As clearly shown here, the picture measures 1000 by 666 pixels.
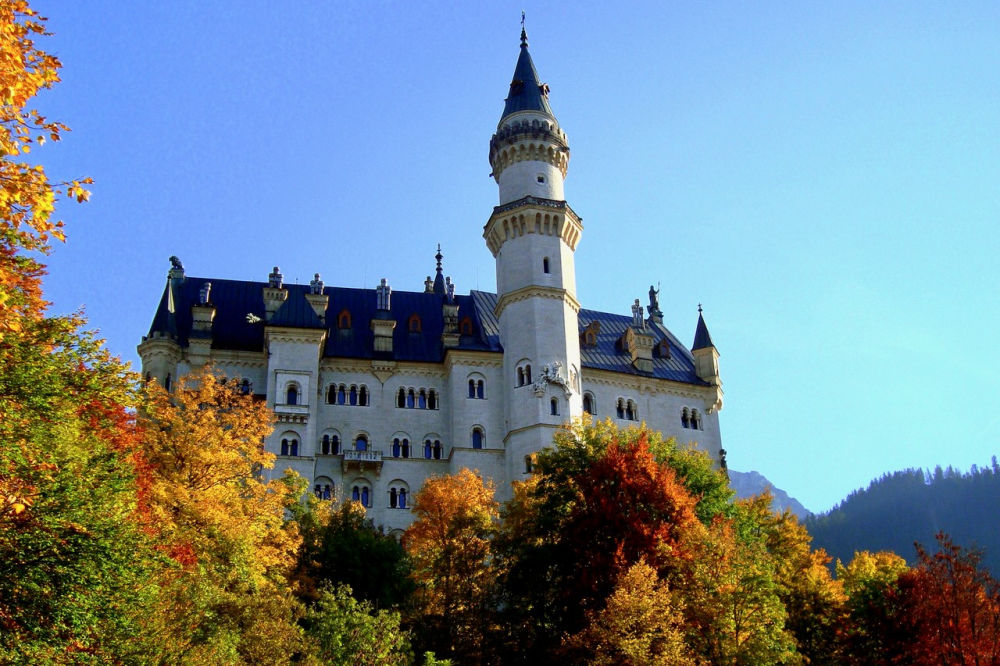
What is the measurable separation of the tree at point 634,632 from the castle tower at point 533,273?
26.0 metres

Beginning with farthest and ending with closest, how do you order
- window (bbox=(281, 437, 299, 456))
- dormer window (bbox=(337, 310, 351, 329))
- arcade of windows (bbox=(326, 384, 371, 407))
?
dormer window (bbox=(337, 310, 351, 329)) < arcade of windows (bbox=(326, 384, 371, 407)) < window (bbox=(281, 437, 299, 456))

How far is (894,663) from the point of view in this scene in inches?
1531

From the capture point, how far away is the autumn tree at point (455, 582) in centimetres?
3678

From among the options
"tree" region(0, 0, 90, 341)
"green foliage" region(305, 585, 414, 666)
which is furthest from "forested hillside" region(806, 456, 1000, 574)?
"tree" region(0, 0, 90, 341)

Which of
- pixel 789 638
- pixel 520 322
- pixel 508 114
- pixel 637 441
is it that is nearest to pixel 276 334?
pixel 520 322

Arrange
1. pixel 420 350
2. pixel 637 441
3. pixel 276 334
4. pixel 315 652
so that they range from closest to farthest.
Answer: pixel 315 652, pixel 637 441, pixel 276 334, pixel 420 350

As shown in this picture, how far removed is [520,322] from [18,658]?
151 ft

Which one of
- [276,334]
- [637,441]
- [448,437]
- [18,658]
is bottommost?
[18,658]

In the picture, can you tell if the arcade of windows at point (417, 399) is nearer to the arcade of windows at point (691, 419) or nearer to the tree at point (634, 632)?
the arcade of windows at point (691, 419)

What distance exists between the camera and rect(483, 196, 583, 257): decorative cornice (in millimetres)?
64938

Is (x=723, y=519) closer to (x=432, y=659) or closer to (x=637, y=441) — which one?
(x=637, y=441)

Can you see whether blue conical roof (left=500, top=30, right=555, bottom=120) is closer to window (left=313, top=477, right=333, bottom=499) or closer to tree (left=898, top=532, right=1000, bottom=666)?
window (left=313, top=477, right=333, bottom=499)

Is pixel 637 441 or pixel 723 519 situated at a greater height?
pixel 637 441

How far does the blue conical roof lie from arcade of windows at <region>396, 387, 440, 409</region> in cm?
1959
